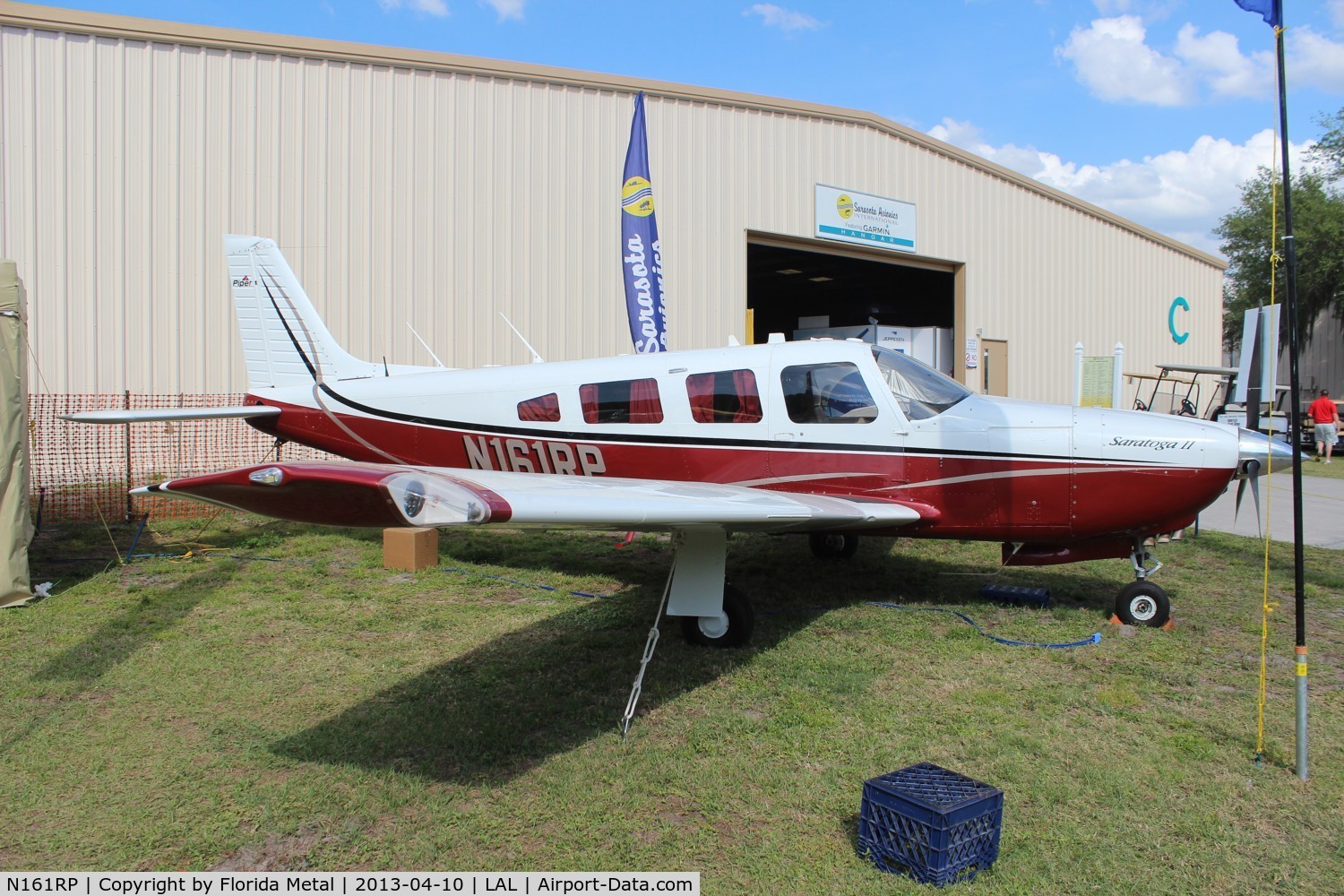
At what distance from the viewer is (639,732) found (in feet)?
14.4

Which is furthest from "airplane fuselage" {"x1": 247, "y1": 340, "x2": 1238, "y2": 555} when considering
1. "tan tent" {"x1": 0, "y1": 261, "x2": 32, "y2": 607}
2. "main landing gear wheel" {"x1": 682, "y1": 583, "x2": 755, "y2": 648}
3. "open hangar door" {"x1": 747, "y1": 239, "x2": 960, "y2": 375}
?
"open hangar door" {"x1": 747, "y1": 239, "x2": 960, "y2": 375}

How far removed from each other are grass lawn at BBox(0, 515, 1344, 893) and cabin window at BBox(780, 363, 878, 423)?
152 centimetres

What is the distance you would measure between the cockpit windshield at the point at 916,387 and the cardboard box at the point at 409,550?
4502 mm

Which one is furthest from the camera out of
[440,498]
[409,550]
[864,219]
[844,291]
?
[844,291]

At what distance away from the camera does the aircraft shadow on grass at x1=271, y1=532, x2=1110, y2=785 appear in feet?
13.6

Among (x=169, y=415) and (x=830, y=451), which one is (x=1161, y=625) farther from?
(x=169, y=415)

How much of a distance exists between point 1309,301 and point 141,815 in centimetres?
4636

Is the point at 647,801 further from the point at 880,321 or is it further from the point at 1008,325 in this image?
the point at 880,321

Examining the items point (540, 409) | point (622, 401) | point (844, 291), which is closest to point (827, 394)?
point (622, 401)

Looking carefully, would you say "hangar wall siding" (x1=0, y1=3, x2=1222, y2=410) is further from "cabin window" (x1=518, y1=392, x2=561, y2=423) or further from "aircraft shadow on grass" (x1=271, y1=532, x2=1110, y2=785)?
"aircraft shadow on grass" (x1=271, y1=532, x2=1110, y2=785)

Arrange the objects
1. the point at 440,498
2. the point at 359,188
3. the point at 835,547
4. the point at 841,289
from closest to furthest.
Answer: the point at 440,498 → the point at 835,547 → the point at 359,188 → the point at 841,289

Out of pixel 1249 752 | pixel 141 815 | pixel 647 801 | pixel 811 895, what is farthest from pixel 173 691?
pixel 1249 752

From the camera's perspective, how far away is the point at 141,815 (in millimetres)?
3555

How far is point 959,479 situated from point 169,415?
659 centimetres
